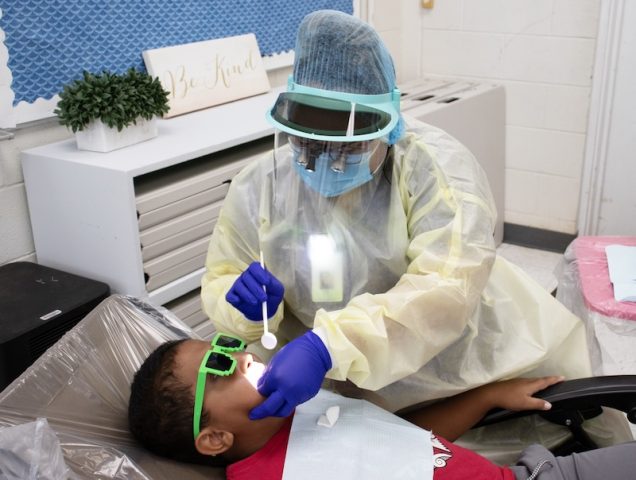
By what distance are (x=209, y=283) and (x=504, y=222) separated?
234 centimetres

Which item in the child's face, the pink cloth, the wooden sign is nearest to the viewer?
the child's face

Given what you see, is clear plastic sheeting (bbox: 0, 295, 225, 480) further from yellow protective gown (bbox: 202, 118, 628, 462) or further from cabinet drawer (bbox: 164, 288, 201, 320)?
cabinet drawer (bbox: 164, 288, 201, 320)

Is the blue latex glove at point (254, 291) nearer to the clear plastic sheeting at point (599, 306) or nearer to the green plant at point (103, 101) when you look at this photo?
the green plant at point (103, 101)

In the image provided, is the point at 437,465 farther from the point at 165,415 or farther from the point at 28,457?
the point at 28,457

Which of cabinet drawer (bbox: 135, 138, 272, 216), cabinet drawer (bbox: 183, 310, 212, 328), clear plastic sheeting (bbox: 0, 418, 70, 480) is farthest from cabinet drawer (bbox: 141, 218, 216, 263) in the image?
clear plastic sheeting (bbox: 0, 418, 70, 480)

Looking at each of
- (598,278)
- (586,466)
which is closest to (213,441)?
(586,466)

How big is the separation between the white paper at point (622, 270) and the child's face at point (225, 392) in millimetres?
1072

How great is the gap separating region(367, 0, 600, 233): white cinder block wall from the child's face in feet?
7.93

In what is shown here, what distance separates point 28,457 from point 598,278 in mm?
1519

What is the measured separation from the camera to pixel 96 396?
3.89ft

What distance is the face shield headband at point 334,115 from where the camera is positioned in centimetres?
115

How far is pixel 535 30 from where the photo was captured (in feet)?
9.98

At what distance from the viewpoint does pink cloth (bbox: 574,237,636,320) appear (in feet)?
5.65

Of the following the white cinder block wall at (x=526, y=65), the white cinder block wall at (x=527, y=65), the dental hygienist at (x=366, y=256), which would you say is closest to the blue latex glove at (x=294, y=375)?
the dental hygienist at (x=366, y=256)
